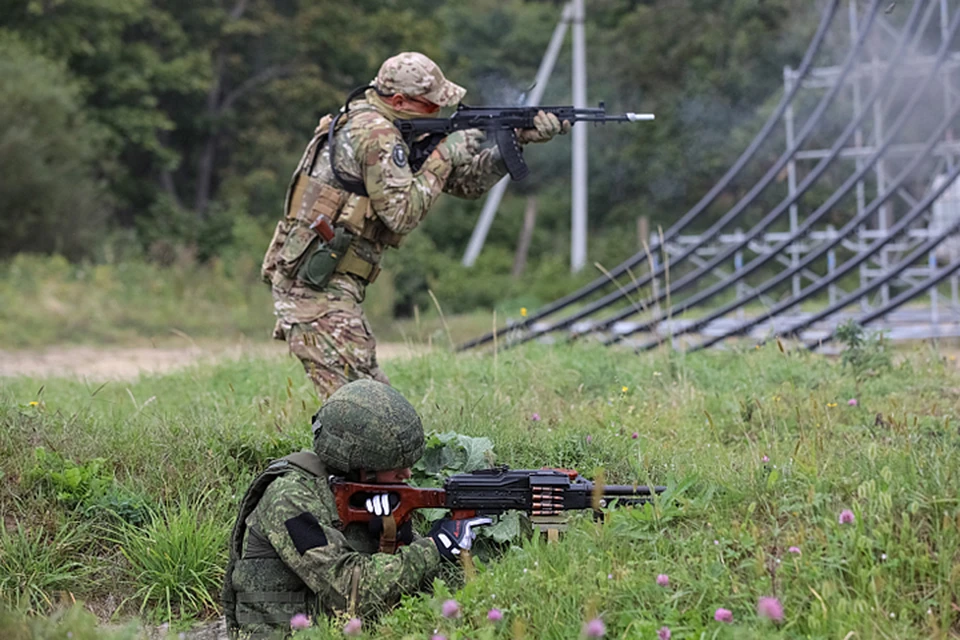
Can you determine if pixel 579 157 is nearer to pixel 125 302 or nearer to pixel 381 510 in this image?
pixel 125 302

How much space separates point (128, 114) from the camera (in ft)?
82.1

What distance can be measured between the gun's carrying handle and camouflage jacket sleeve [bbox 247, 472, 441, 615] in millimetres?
2334

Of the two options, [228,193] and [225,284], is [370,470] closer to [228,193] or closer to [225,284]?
[225,284]

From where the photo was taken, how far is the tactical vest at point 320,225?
5227mm

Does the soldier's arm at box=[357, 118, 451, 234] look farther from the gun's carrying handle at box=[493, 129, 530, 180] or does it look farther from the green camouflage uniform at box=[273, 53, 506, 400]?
the gun's carrying handle at box=[493, 129, 530, 180]

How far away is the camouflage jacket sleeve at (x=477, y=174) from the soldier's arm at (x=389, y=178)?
39 cm

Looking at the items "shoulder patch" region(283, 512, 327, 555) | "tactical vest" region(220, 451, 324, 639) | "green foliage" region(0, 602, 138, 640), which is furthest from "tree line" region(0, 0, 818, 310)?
"green foliage" region(0, 602, 138, 640)

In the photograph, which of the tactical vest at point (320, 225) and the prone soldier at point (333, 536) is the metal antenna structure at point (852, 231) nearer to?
the tactical vest at point (320, 225)

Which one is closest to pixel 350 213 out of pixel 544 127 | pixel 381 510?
pixel 544 127

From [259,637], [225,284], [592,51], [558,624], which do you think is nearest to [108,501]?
[259,637]

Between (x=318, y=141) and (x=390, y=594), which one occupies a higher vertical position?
(x=318, y=141)

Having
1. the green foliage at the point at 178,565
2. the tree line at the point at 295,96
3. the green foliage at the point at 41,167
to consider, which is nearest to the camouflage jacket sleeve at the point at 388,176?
the green foliage at the point at 178,565

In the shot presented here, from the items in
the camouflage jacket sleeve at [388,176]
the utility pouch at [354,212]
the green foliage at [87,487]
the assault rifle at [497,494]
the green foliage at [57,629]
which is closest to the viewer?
the green foliage at [57,629]

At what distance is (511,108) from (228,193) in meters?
23.1
